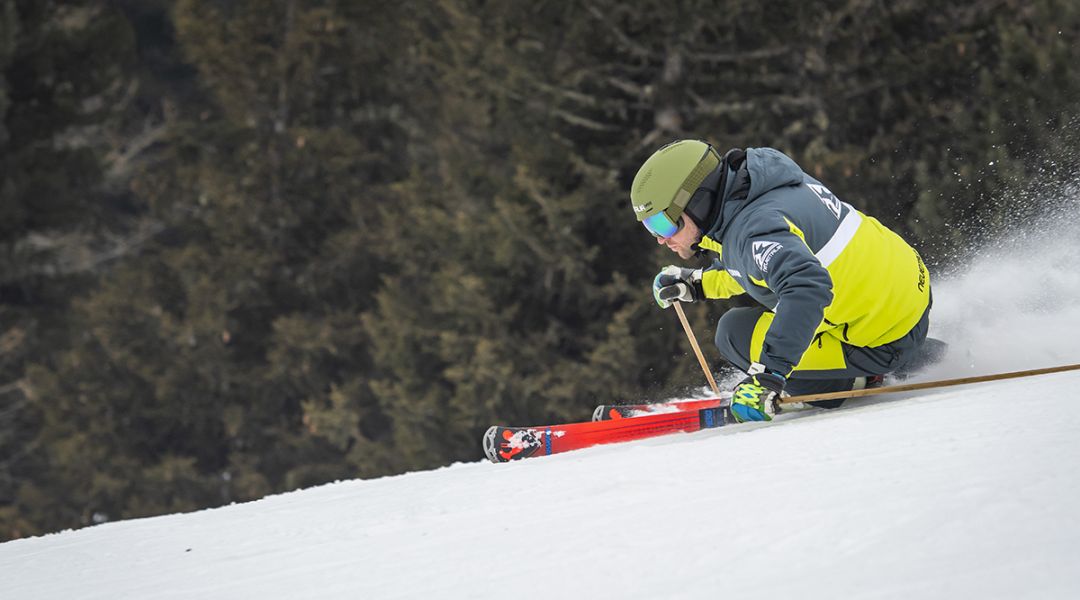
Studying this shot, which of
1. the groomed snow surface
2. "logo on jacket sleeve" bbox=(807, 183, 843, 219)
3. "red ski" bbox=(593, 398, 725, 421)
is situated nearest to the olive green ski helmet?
"logo on jacket sleeve" bbox=(807, 183, 843, 219)

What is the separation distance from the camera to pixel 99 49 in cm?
1848

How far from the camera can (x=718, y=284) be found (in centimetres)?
563

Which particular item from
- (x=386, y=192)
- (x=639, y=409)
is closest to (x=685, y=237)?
(x=639, y=409)

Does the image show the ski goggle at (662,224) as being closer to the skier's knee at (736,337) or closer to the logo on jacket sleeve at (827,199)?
the logo on jacket sleeve at (827,199)

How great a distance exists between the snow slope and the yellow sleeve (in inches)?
50.8

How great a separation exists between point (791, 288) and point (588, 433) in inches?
64.8

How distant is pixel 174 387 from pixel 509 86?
8641 mm

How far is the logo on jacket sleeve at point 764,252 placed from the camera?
4.19 m

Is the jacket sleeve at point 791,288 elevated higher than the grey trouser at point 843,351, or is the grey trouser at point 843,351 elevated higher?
the jacket sleeve at point 791,288

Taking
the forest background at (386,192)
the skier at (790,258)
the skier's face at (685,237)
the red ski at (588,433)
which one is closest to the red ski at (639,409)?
the red ski at (588,433)

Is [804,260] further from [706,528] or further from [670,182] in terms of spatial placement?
[706,528]

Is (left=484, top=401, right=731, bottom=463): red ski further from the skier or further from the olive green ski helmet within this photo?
the olive green ski helmet

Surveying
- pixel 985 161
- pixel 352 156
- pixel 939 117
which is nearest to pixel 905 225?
pixel 985 161

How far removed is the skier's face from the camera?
462 centimetres
